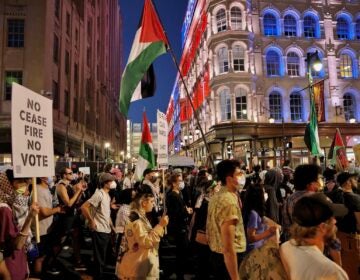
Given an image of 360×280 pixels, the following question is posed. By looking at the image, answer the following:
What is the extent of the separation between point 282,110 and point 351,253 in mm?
29186

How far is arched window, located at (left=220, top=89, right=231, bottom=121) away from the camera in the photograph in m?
33.0

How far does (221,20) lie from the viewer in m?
34.1

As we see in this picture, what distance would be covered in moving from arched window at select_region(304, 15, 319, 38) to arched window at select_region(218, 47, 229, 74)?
856 centimetres

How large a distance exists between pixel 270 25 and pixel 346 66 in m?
8.76

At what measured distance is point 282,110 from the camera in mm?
33281

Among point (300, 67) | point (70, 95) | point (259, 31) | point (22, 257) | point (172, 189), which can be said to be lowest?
point (22, 257)

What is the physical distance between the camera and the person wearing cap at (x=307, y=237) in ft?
7.20

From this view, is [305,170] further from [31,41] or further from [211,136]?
[211,136]

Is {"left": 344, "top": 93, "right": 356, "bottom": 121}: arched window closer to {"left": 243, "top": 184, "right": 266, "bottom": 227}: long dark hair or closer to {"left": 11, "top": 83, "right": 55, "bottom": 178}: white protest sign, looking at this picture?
{"left": 243, "top": 184, "right": 266, "bottom": 227}: long dark hair

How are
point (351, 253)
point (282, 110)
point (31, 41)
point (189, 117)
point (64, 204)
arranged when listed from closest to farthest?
point (351, 253), point (64, 204), point (31, 41), point (282, 110), point (189, 117)

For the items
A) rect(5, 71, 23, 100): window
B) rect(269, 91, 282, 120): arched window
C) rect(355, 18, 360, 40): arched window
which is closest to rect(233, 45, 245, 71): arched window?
rect(269, 91, 282, 120): arched window

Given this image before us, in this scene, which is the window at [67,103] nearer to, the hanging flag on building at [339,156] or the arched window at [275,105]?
the arched window at [275,105]

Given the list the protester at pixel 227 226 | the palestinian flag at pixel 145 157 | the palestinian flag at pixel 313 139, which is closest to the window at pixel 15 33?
the palestinian flag at pixel 145 157

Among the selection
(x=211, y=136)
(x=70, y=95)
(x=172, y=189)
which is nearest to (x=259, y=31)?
(x=211, y=136)
